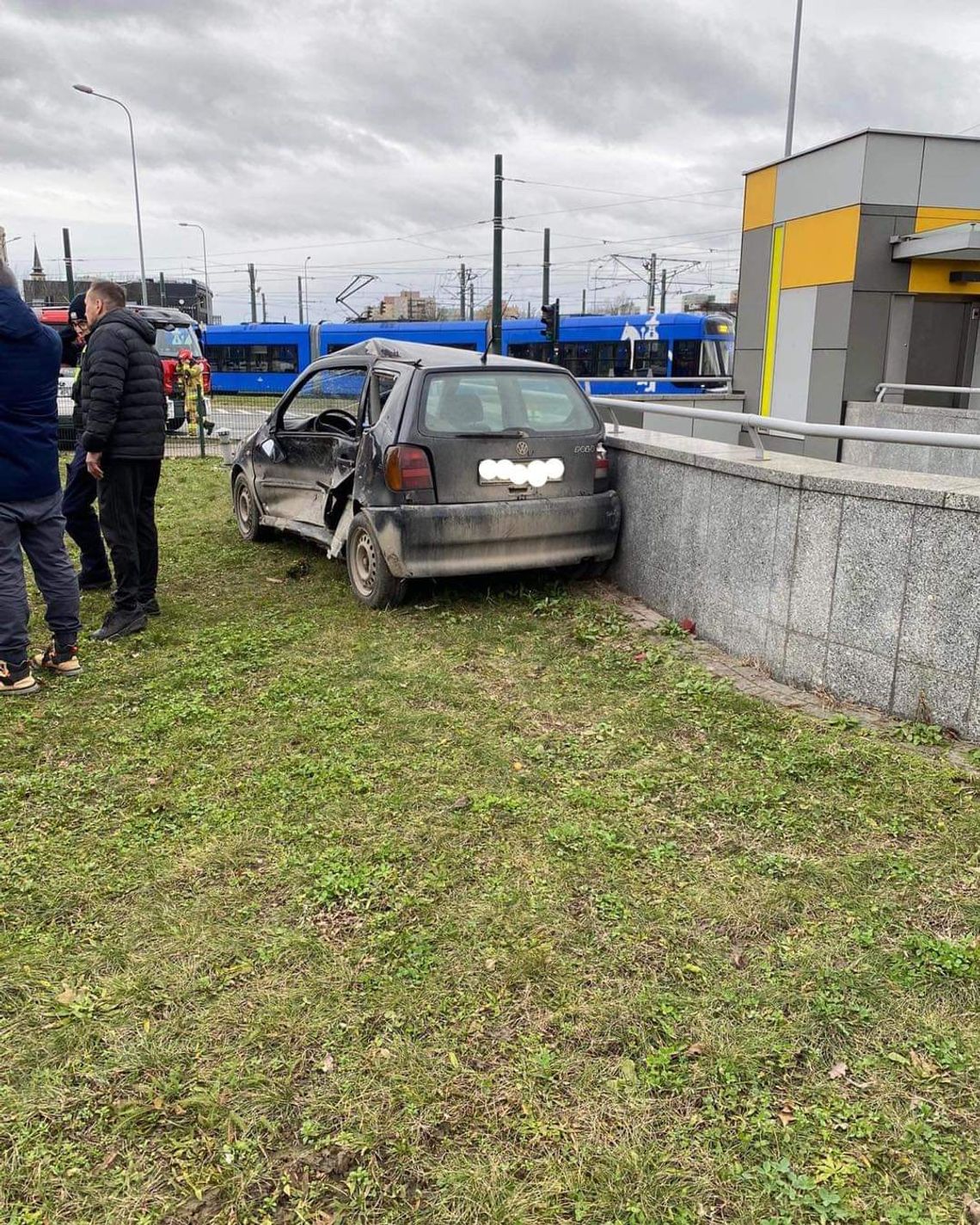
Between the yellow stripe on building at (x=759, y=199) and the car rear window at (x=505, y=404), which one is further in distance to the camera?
the yellow stripe on building at (x=759, y=199)

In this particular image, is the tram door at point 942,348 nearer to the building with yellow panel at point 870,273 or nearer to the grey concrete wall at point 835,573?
the building with yellow panel at point 870,273

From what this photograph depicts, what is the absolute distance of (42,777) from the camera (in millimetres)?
4031

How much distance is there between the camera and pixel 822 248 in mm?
15539

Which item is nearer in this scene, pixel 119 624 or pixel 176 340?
pixel 119 624

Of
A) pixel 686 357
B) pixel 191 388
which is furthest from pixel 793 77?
pixel 191 388

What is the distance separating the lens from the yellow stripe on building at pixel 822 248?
48.8 feet

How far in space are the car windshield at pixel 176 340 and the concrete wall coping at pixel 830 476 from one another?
20.4m

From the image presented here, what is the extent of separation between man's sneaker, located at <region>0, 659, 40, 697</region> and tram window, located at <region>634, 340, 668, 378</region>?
2299cm

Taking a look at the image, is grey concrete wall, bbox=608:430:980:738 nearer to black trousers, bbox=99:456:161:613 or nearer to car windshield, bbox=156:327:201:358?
black trousers, bbox=99:456:161:613

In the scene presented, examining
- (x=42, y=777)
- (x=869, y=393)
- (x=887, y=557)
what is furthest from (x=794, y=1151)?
(x=869, y=393)

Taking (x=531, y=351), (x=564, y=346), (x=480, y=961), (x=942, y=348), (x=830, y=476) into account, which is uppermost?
(x=942, y=348)

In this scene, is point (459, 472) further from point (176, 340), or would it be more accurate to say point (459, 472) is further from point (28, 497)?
point (176, 340)

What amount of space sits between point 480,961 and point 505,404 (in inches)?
164

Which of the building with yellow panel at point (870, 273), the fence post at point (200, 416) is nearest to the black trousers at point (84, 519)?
the fence post at point (200, 416)
